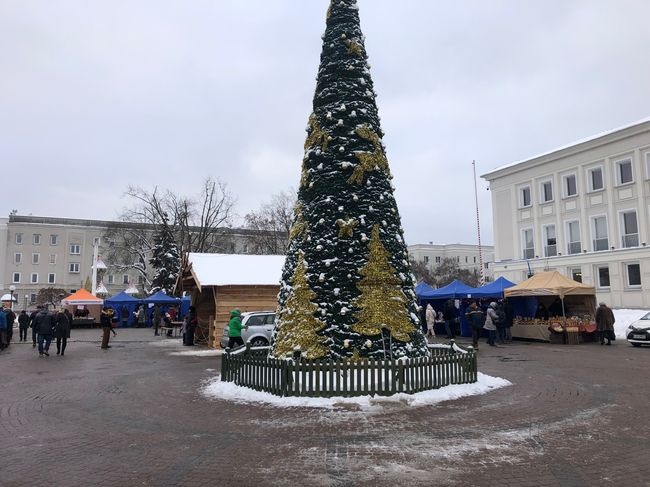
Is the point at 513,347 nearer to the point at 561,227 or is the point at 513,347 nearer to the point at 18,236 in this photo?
the point at 561,227

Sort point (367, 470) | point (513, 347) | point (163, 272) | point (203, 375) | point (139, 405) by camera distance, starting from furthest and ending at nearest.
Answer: point (163, 272) < point (513, 347) < point (203, 375) < point (139, 405) < point (367, 470)

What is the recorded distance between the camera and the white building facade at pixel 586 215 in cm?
3303

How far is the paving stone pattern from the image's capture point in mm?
5422

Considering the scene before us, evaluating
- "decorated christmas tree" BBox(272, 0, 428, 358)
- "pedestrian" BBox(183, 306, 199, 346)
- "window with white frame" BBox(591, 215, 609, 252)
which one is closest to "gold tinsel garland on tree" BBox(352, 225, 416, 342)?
"decorated christmas tree" BBox(272, 0, 428, 358)

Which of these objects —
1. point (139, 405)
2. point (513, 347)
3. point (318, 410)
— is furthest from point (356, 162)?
point (513, 347)

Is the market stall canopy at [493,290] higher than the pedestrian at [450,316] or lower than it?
higher

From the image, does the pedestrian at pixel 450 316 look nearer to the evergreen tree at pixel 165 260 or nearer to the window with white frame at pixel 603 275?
the window with white frame at pixel 603 275

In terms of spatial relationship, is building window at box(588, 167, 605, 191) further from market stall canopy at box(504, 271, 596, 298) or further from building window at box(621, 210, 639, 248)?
market stall canopy at box(504, 271, 596, 298)

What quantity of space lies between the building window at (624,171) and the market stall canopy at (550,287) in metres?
15.0

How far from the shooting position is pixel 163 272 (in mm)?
48938

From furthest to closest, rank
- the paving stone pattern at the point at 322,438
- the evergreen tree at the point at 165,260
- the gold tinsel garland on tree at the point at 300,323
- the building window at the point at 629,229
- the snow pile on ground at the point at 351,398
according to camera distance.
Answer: the evergreen tree at the point at 165,260 → the building window at the point at 629,229 → the gold tinsel garland on tree at the point at 300,323 → the snow pile on ground at the point at 351,398 → the paving stone pattern at the point at 322,438

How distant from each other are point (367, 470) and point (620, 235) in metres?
34.5

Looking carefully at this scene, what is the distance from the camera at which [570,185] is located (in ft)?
124

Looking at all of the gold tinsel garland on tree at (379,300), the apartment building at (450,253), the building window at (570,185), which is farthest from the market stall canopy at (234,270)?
the apartment building at (450,253)
